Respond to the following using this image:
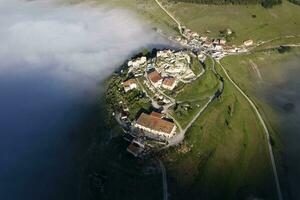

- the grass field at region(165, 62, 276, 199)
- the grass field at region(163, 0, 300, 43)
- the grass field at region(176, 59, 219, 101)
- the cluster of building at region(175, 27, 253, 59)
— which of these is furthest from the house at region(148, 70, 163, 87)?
the grass field at region(163, 0, 300, 43)

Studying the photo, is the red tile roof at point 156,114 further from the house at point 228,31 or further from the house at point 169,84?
the house at point 228,31

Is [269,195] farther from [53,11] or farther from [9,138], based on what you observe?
[53,11]

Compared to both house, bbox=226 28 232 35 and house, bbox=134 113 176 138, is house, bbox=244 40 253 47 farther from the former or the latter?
house, bbox=134 113 176 138

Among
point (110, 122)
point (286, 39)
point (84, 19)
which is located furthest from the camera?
point (84, 19)

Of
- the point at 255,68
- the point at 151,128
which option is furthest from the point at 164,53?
the point at 151,128

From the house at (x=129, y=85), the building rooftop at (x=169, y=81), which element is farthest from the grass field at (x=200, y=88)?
the house at (x=129, y=85)

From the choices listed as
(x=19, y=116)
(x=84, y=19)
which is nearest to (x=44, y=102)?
(x=19, y=116)

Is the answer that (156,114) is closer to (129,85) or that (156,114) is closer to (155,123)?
(155,123)
